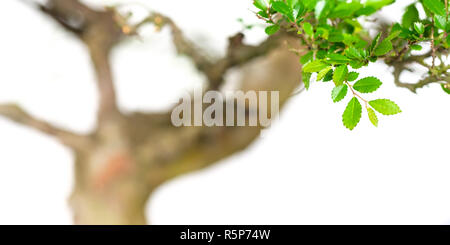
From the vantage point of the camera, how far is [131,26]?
1.17 meters

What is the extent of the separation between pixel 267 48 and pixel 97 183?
1139 millimetres

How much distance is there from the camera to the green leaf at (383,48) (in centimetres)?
43

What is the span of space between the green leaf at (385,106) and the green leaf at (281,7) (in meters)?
0.15

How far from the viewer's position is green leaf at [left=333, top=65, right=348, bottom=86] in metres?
0.43

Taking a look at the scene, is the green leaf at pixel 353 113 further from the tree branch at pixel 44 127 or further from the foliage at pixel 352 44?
the tree branch at pixel 44 127

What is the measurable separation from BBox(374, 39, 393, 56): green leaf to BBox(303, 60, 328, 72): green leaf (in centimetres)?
6

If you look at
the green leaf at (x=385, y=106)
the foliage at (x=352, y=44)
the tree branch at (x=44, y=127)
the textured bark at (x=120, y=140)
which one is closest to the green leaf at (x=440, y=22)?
the foliage at (x=352, y=44)

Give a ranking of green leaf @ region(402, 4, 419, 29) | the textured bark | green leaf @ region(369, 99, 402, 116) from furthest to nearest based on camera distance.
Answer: the textured bark < green leaf @ region(402, 4, 419, 29) < green leaf @ region(369, 99, 402, 116)

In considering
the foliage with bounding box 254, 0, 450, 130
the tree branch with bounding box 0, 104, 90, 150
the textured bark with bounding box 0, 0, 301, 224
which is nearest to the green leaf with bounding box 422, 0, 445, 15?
the foliage with bounding box 254, 0, 450, 130

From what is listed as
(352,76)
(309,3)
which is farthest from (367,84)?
(309,3)

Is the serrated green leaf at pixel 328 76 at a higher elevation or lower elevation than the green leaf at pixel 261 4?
lower

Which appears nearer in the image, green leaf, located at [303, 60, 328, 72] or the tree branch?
green leaf, located at [303, 60, 328, 72]

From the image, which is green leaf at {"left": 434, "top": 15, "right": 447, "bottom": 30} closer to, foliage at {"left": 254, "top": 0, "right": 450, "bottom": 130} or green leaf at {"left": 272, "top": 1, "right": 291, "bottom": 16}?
foliage at {"left": 254, "top": 0, "right": 450, "bottom": 130}
